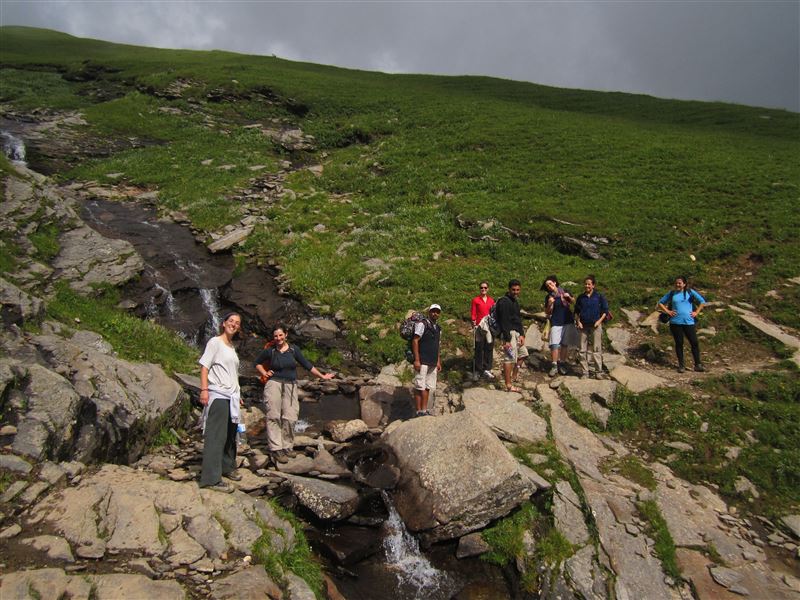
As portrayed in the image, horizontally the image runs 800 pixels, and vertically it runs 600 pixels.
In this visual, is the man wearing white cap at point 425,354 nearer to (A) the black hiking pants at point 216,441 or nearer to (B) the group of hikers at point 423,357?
(B) the group of hikers at point 423,357

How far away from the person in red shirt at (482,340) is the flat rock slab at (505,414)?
98cm

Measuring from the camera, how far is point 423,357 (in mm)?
11820

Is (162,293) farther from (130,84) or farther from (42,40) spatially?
(42,40)

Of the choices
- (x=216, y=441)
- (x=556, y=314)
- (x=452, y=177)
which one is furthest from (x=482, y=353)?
(x=452, y=177)

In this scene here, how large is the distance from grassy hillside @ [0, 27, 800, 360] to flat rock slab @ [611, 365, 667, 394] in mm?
4359

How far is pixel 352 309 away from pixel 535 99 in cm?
4447

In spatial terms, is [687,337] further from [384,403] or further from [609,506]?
[384,403]

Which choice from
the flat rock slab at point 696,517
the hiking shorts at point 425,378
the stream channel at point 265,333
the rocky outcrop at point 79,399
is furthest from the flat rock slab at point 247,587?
the flat rock slab at point 696,517

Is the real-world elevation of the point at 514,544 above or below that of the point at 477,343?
below

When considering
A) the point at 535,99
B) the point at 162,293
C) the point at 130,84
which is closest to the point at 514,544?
the point at 162,293

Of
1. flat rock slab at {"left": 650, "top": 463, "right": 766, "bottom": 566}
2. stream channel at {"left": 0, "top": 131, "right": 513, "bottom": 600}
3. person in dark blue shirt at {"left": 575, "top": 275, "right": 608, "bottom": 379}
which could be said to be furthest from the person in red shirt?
flat rock slab at {"left": 650, "top": 463, "right": 766, "bottom": 566}

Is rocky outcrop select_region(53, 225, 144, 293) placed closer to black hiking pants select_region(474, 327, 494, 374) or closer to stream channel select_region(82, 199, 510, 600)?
stream channel select_region(82, 199, 510, 600)

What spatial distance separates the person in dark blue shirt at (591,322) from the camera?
13617 mm

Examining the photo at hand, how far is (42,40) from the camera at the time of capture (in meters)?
75.2
